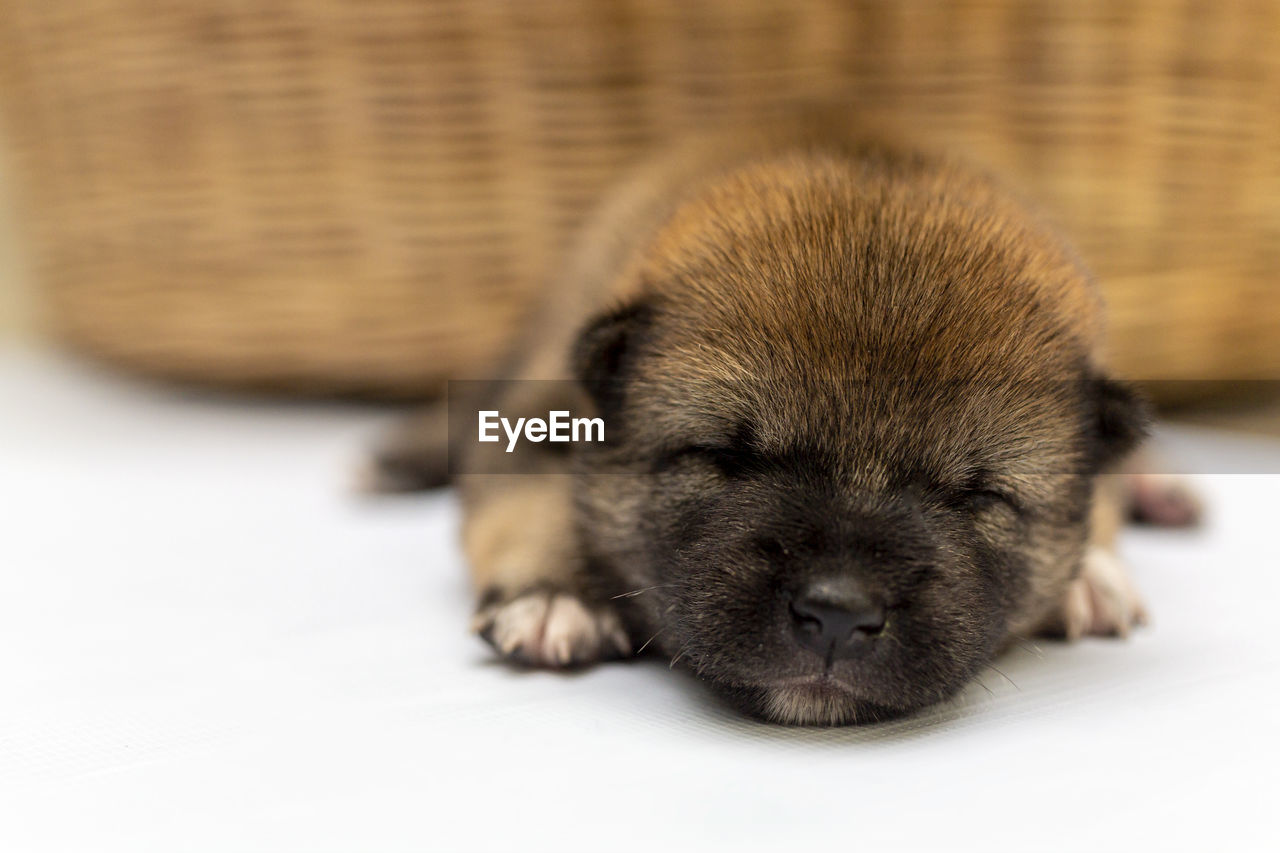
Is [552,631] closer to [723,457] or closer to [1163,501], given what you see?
[723,457]

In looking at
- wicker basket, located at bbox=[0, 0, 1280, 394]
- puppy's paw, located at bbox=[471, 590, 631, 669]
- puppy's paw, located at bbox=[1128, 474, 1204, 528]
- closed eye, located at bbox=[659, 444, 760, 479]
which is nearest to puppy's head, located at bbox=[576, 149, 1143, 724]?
closed eye, located at bbox=[659, 444, 760, 479]

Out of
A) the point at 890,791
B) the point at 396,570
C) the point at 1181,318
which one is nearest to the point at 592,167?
→ the point at 396,570

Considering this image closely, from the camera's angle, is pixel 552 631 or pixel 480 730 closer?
pixel 480 730

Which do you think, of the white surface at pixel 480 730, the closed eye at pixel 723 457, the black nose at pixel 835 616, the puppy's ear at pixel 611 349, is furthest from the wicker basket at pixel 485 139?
the black nose at pixel 835 616

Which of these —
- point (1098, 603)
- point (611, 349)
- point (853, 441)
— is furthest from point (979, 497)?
point (611, 349)

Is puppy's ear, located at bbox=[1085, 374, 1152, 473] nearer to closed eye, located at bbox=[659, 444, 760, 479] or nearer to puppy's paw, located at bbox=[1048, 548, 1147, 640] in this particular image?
puppy's paw, located at bbox=[1048, 548, 1147, 640]

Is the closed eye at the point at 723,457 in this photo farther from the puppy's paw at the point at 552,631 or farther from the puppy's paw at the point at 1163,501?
the puppy's paw at the point at 1163,501
